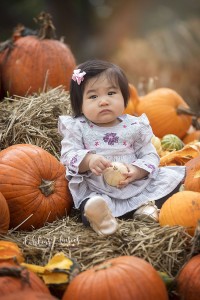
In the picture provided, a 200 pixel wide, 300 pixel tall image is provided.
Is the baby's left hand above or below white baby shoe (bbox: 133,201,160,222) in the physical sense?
above

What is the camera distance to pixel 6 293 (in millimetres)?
2482

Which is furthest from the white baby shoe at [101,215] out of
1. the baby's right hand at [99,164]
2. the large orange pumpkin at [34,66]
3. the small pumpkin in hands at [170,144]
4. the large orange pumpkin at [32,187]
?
the large orange pumpkin at [34,66]

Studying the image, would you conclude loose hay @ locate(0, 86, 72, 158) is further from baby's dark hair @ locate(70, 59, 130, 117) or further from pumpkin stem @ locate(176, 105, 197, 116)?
pumpkin stem @ locate(176, 105, 197, 116)

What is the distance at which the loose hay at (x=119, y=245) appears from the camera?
9.77 ft

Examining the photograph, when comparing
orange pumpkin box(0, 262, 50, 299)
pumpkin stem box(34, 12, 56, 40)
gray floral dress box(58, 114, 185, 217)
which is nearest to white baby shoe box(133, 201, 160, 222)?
gray floral dress box(58, 114, 185, 217)

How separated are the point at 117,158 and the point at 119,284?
4.24 feet

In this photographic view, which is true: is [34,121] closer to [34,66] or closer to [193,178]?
[34,66]

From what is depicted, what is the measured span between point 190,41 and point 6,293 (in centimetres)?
774

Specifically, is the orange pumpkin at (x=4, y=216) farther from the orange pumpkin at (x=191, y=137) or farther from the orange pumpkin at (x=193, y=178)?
the orange pumpkin at (x=191, y=137)

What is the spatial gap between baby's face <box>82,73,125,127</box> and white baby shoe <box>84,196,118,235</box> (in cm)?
Result: 73

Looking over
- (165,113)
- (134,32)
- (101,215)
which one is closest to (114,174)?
(101,215)

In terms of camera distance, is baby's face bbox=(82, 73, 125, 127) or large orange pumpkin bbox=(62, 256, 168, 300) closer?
large orange pumpkin bbox=(62, 256, 168, 300)

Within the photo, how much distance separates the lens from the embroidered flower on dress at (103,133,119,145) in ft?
12.1

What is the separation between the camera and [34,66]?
5168mm
